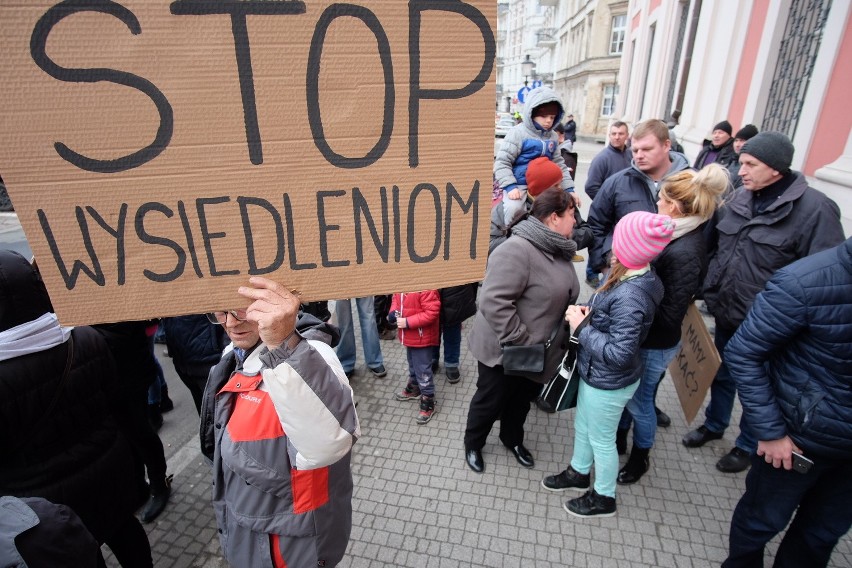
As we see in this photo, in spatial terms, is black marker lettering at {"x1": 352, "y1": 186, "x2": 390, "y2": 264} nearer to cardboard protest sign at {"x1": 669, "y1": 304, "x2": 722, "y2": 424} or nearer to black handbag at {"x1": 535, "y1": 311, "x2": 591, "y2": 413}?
black handbag at {"x1": 535, "y1": 311, "x2": 591, "y2": 413}

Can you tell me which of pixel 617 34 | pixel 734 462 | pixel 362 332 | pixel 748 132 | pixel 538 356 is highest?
pixel 617 34

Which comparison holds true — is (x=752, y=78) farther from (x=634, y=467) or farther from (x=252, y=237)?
(x=252, y=237)

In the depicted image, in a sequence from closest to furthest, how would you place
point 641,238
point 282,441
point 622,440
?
point 282,441 < point 641,238 < point 622,440

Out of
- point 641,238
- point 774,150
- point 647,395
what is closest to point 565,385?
point 647,395

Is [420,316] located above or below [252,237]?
below

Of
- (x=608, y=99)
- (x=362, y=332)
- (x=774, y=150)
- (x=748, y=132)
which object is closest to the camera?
(x=774, y=150)

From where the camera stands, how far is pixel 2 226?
1141 centimetres

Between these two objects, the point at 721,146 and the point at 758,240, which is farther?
the point at 721,146

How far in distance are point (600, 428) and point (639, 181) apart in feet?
6.83

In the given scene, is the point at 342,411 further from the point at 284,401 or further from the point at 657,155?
the point at 657,155

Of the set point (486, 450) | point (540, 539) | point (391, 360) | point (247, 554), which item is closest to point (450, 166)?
point (247, 554)

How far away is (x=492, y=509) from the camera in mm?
2963

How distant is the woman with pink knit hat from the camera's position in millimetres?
2332

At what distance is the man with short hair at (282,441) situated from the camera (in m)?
1.40
